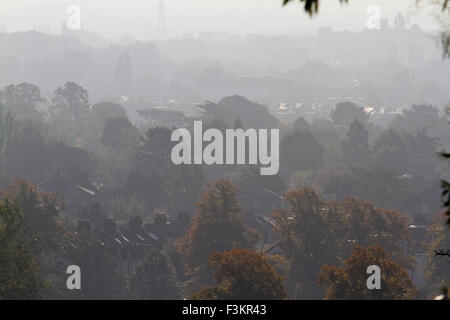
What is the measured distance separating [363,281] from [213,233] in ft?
80.2

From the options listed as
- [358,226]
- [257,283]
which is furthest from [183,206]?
[257,283]

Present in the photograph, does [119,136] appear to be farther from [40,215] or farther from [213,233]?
[213,233]

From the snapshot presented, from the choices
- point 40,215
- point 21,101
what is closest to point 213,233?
point 40,215

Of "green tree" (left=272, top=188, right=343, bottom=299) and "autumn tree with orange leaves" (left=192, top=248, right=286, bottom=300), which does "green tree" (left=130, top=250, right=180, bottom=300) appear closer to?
"green tree" (left=272, top=188, right=343, bottom=299)

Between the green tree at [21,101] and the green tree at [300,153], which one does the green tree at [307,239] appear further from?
the green tree at [21,101]

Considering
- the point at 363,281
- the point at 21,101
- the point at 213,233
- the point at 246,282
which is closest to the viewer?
the point at 246,282

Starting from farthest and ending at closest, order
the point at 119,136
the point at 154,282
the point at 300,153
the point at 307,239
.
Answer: the point at 119,136
the point at 300,153
the point at 307,239
the point at 154,282

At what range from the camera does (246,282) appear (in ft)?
151

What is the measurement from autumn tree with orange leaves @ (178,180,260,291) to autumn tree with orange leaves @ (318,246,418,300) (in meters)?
18.5

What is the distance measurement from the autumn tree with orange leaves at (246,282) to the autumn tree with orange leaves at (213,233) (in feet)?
60.4

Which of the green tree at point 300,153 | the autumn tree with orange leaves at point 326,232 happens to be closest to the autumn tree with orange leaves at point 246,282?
the autumn tree with orange leaves at point 326,232

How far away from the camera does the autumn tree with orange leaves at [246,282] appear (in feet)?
148
